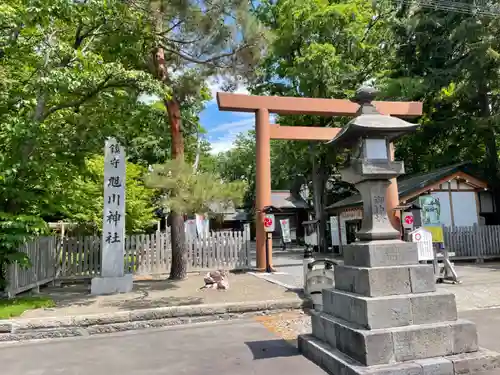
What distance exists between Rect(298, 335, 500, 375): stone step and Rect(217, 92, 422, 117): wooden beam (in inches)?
346

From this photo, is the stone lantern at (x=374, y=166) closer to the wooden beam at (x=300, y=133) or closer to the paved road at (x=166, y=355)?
the paved road at (x=166, y=355)

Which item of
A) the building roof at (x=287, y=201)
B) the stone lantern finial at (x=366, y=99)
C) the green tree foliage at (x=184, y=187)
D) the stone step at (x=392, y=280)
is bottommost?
the stone step at (x=392, y=280)

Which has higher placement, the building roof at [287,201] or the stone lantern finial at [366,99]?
the building roof at [287,201]

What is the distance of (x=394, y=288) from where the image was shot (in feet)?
13.5

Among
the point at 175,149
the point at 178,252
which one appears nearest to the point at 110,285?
the point at 178,252

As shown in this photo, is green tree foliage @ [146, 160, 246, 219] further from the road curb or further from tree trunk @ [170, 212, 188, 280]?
the road curb

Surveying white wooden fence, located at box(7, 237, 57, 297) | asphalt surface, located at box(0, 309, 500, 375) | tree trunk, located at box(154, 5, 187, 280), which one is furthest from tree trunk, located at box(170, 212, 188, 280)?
asphalt surface, located at box(0, 309, 500, 375)

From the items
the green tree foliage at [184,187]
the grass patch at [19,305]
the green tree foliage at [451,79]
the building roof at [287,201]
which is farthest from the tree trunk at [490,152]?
the grass patch at [19,305]

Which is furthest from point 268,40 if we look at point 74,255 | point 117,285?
point 74,255

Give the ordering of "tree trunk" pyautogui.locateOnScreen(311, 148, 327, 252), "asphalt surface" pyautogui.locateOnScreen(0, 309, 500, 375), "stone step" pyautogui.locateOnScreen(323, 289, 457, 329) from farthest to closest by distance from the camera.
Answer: "tree trunk" pyautogui.locateOnScreen(311, 148, 327, 252), "asphalt surface" pyautogui.locateOnScreen(0, 309, 500, 375), "stone step" pyautogui.locateOnScreen(323, 289, 457, 329)

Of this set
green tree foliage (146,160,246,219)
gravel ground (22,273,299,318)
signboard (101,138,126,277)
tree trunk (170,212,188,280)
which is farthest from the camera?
tree trunk (170,212,188,280)

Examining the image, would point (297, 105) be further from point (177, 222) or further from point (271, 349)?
point (271, 349)

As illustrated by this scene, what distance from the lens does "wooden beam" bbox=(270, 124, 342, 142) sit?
12.9 metres

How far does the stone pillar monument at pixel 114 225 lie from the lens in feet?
29.3
